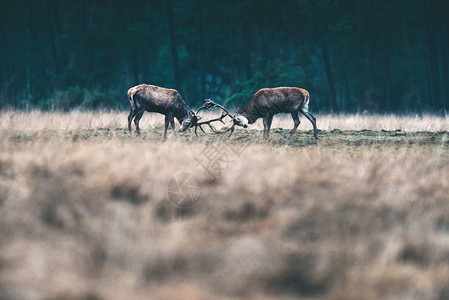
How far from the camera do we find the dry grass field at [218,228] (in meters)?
3.63

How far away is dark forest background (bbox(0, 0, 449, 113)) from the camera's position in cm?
2909

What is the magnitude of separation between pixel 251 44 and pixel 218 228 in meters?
29.4

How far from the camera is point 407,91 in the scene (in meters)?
36.5

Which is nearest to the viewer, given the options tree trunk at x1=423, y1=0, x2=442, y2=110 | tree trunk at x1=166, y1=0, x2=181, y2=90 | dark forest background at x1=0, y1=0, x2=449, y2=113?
tree trunk at x1=423, y1=0, x2=442, y2=110

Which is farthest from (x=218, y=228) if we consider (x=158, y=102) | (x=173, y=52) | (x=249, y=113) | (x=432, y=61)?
(x=432, y=61)

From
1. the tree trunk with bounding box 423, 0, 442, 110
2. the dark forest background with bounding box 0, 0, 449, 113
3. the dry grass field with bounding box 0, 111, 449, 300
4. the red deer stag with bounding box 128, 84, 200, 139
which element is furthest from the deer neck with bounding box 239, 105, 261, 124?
the tree trunk with bounding box 423, 0, 442, 110

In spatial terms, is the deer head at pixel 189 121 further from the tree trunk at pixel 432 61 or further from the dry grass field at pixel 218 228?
the tree trunk at pixel 432 61

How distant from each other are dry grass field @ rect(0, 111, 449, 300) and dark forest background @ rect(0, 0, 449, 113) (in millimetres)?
19814

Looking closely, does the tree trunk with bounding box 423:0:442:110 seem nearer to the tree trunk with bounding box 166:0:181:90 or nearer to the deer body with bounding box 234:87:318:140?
the tree trunk with bounding box 166:0:181:90

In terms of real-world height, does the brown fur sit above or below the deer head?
above

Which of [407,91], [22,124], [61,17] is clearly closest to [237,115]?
[22,124]

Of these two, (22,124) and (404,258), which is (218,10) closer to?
(22,124)

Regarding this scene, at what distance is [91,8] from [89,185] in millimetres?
34374

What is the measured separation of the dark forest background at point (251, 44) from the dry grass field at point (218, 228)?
1981 centimetres
